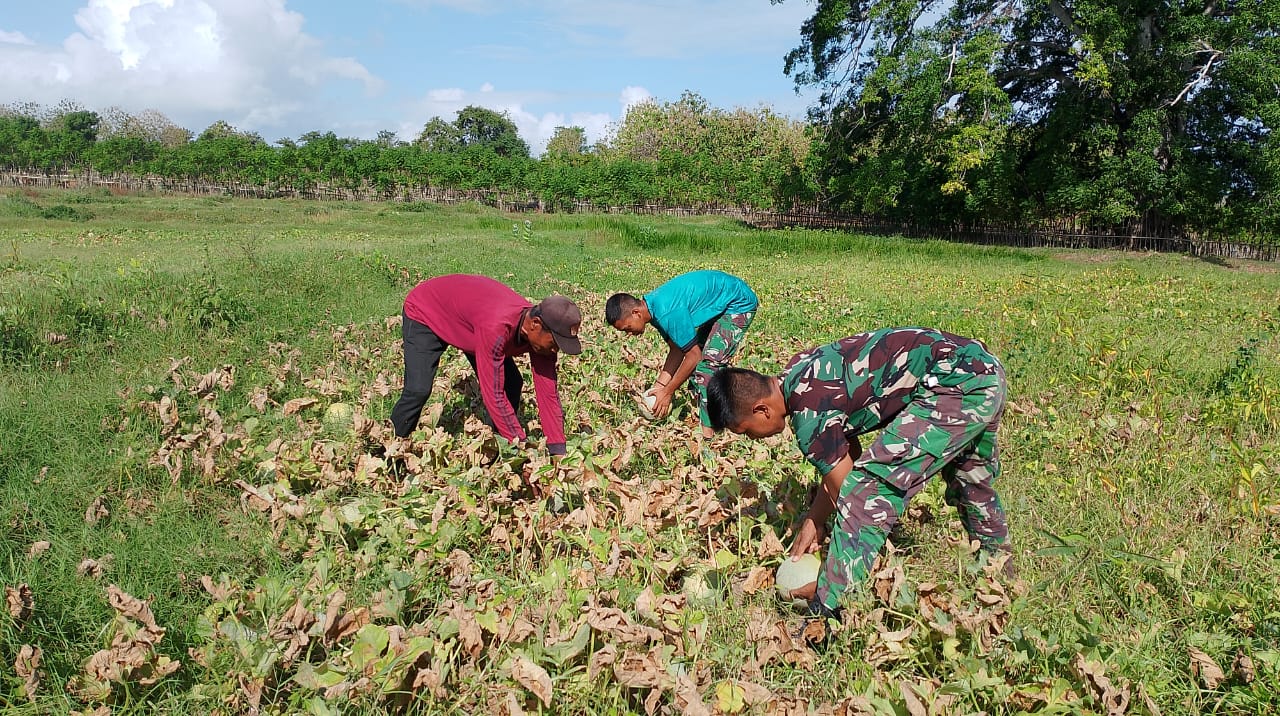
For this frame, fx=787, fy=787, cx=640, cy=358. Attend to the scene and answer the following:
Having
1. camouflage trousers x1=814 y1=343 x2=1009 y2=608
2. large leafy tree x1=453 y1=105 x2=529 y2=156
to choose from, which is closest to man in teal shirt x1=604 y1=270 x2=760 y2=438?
camouflage trousers x1=814 y1=343 x2=1009 y2=608

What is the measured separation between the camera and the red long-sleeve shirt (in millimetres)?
4633

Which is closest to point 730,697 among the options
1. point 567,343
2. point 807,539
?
point 807,539

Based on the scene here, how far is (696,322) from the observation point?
603cm

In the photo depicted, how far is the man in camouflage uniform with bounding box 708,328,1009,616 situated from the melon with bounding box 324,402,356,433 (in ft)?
10.4

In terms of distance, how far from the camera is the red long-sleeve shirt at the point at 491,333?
15.2 ft

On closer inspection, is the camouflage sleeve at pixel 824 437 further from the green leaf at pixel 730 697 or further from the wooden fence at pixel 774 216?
the wooden fence at pixel 774 216

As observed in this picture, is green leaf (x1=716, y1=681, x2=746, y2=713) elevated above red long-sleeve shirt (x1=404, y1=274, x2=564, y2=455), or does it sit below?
below

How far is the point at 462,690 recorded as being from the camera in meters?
2.72

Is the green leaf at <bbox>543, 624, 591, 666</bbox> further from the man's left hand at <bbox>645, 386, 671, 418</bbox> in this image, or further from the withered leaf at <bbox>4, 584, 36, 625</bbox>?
the man's left hand at <bbox>645, 386, 671, 418</bbox>

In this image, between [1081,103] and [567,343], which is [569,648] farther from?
[1081,103]

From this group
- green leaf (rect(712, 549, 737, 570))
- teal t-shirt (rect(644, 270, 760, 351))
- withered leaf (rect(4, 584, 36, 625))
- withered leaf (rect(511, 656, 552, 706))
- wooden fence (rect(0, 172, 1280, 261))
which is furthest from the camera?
wooden fence (rect(0, 172, 1280, 261))

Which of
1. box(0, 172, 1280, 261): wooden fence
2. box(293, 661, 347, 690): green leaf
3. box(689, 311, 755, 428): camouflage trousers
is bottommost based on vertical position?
box(293, 661, 347, 690): green leaf

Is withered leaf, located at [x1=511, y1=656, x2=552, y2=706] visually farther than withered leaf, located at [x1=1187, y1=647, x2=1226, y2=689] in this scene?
No

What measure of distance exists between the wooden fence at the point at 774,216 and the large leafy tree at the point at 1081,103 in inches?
28.1
